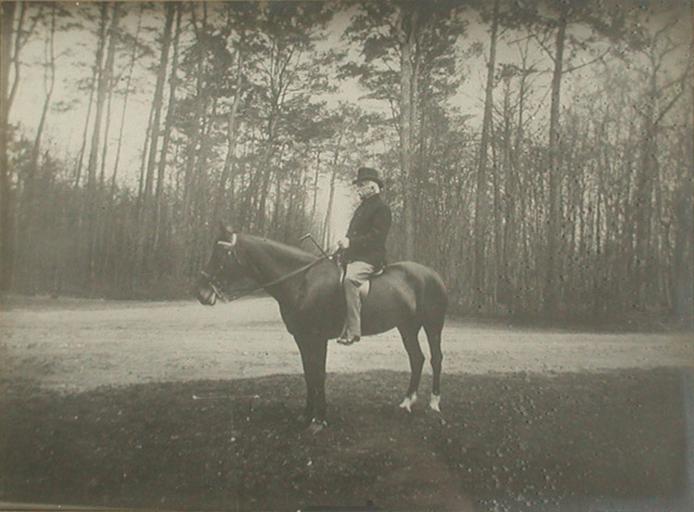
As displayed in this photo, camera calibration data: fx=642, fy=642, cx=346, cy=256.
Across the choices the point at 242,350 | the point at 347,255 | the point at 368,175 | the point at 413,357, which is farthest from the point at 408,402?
the point at 368,175

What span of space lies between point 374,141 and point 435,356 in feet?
5.34

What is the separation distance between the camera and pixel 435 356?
178 inches

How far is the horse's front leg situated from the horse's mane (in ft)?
1.82

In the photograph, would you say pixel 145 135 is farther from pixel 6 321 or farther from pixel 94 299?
pixel 6 321

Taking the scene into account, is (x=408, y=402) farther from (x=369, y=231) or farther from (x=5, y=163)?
(x=5, y=163)

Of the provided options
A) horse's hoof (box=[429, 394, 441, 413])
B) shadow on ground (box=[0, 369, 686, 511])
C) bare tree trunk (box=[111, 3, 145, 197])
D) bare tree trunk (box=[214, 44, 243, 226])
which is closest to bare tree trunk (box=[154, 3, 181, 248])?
bare tree trunk (box=[111, 3, 145, 197])

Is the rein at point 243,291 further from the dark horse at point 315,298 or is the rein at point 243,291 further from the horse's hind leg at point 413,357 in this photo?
the horse's hind leg at point 413,357

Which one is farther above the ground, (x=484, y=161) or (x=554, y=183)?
(x=484, y=161)

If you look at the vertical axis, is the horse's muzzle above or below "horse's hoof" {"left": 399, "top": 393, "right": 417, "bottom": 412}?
above

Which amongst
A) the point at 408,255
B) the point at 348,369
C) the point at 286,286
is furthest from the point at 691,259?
the point at 286,286

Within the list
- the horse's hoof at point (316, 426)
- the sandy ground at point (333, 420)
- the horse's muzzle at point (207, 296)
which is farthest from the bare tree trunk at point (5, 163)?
the horse's hoof at point (316, 426)

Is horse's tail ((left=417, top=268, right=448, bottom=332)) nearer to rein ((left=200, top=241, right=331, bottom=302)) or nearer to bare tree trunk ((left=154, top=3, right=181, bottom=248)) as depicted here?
rein ((left=200, top=241, right=331, bottom=302))

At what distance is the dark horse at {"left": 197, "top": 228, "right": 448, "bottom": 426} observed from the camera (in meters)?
4.42

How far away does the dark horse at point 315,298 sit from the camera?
442 centimetres
